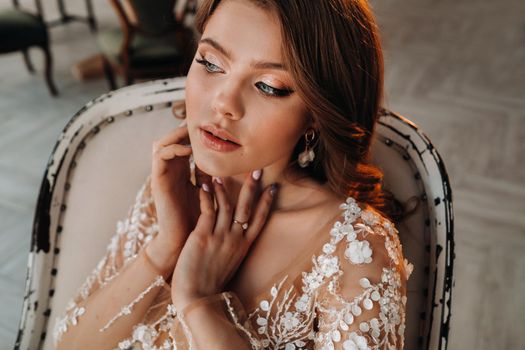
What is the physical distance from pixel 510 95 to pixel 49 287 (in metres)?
3.76

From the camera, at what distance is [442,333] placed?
1103mm

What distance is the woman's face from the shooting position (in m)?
1.02

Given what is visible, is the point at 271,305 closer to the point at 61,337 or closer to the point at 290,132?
the point at 290,132

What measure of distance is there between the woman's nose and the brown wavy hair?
13 cm

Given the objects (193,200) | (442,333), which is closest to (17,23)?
(193,200)

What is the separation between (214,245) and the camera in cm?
117

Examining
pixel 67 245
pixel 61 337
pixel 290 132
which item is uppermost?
pixel 290 132

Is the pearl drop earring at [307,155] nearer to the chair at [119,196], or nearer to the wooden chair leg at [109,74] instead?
the chair at [119,196]

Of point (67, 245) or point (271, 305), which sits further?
point (67, 245)

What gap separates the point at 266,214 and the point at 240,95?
331mm

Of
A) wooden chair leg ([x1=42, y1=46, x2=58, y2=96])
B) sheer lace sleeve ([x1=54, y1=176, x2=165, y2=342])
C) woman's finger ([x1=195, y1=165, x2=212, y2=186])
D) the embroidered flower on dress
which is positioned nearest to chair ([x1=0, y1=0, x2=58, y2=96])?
wooden chair leg ([x1=42, y1=46, x2=58, y2=96])

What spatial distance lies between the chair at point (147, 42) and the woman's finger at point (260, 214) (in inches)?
92.8

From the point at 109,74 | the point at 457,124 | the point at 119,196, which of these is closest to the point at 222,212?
the point at 119,196

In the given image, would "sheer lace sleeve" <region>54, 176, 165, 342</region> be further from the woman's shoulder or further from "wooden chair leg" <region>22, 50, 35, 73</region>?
"wooden chair leg" <region>22, 50, 35, 73</region>
